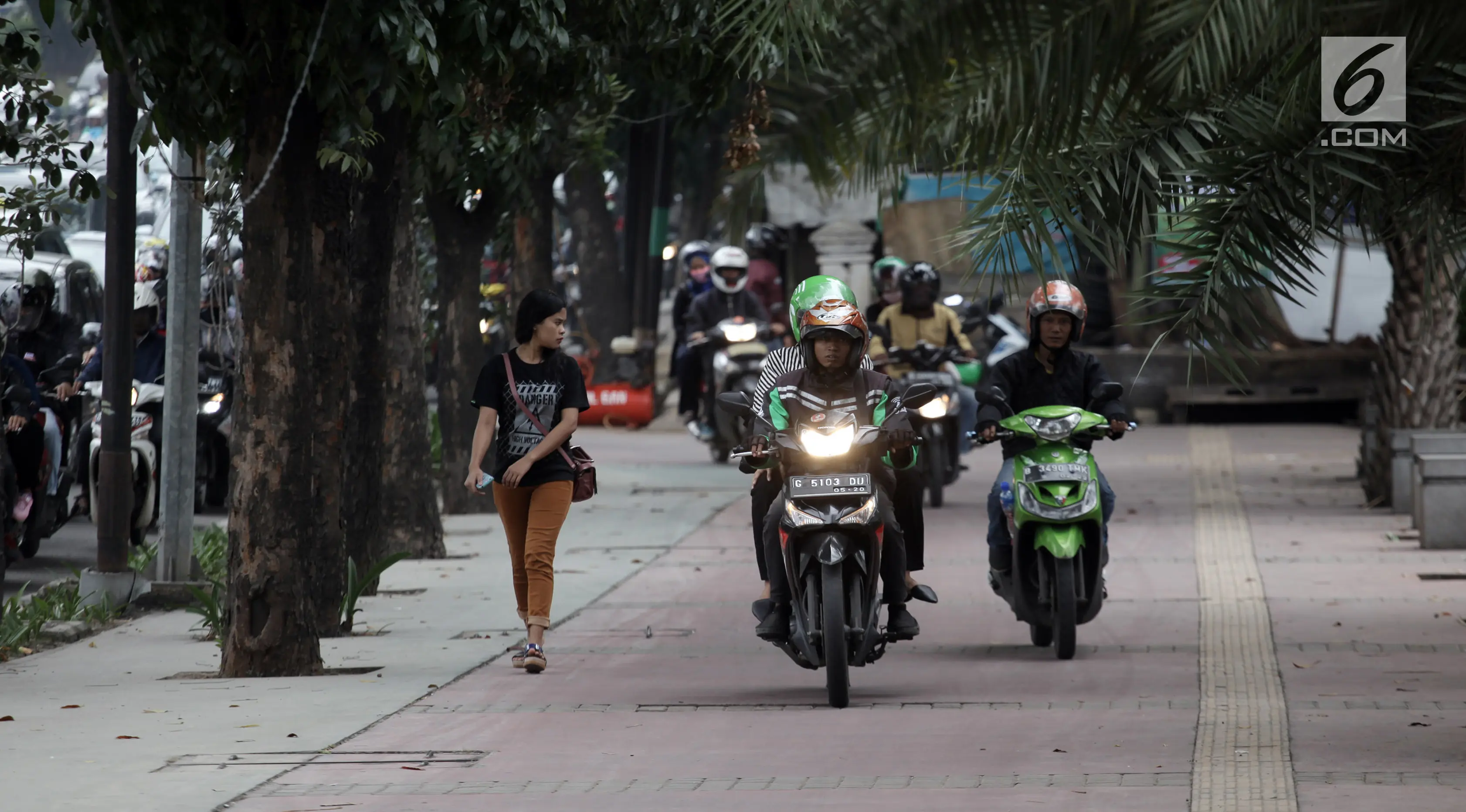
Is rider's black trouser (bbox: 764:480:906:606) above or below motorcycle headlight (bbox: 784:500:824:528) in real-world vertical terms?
below

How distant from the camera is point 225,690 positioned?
912cm

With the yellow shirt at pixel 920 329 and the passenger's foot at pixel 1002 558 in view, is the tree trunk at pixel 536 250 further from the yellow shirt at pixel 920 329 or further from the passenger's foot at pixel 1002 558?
the passenger's foot at pixel 1002 558

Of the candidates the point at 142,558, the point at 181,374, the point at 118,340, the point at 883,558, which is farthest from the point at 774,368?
the point at 142,558

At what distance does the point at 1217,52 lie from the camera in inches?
183

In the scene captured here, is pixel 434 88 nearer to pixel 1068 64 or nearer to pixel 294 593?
pixel 294 593

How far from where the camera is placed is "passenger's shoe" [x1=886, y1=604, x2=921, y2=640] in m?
8.99

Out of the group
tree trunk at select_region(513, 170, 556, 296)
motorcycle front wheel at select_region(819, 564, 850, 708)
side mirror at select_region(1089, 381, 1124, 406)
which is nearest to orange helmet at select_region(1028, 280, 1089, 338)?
side mirror at select_region(1089, 381, 1124, 406)

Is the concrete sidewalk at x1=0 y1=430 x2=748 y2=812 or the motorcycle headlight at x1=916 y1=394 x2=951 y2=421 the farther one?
the motorcycle headlight at x1=916 y1=394 x2=951 y2=421

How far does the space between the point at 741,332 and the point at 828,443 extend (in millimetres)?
12048

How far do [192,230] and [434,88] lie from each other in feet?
6.19

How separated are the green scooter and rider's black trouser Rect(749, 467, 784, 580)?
3.73ft

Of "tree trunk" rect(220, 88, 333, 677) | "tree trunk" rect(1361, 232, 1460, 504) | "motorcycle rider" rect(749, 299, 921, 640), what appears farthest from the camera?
"tree trunk" rect(1361, 232, 1460, 504)

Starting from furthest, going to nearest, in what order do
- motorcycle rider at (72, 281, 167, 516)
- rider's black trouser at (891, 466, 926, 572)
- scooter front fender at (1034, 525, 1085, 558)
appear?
motorcycle rider at (72, 281, 167, 516)
scooter front fender at (1034, 525, 1085, 558)
rider's black trouser at (891, 466, 926, 572)

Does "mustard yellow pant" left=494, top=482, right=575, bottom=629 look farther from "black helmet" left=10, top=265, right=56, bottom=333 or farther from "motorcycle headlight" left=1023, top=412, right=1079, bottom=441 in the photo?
"black helmet" left=10, top=265, right=56, bottom=333
